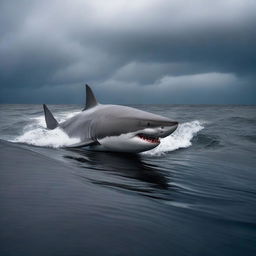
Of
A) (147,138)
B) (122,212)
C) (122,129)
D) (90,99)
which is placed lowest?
(122,212)

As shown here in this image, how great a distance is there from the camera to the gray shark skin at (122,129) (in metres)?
6.75

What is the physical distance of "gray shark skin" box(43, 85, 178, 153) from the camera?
22.1ft

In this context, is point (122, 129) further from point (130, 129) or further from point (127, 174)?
point (127, 174)

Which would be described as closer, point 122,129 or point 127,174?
point 127,174

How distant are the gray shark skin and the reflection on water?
1.18ft

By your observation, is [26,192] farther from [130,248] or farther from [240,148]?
[240,148]

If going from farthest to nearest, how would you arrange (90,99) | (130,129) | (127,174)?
(90,99), (130,129), (127,174)

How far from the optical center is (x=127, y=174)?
4.94m

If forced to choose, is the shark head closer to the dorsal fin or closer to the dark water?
the dorsal fin

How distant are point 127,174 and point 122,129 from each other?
2.40 metres

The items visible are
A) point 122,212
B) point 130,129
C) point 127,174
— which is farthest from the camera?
point 130,129

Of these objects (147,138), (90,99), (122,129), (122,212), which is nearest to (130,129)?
(122,129)

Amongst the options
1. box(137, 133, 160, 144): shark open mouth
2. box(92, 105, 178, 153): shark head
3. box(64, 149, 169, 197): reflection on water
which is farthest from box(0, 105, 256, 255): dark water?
box(137, 133, 160, 144): shark open mouth

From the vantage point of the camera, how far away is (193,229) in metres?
2.36
